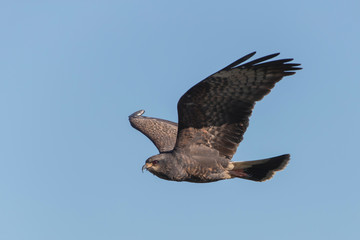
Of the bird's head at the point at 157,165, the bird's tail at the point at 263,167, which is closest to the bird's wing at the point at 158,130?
the bird's head at the point at 157,165

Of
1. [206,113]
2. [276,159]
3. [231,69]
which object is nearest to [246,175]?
[276,159]

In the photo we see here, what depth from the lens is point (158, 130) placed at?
576 inches

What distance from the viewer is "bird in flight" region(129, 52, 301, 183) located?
438 inches

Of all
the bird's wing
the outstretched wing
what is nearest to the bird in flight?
the outstretched wing

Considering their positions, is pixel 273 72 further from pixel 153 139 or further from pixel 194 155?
pixel 153 139

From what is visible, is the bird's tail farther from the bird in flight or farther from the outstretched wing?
the outstretched wing

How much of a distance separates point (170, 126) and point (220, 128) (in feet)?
10.1

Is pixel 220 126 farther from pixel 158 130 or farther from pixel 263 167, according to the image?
pixel 158 130

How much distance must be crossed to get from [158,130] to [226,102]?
336 cm

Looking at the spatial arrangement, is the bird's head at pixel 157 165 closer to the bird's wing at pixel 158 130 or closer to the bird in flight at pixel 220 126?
Result: the bird in flight at pixel 220 126

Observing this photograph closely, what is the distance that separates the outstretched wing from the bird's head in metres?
0.38

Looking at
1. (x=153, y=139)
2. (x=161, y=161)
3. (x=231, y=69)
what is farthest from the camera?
(x=153, y=139)

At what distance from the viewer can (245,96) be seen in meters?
11.4

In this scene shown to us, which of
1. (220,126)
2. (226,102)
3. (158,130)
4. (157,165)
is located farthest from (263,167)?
(158,130)
